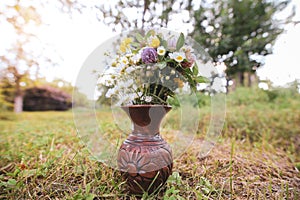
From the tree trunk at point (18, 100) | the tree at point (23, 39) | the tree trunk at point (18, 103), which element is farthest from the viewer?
the tree trunk at point (18, 103)

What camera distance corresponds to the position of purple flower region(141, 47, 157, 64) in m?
0.67

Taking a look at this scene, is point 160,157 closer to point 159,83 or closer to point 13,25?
point 159,83

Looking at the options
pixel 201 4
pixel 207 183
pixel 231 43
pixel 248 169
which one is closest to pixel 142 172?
pixel 207 183

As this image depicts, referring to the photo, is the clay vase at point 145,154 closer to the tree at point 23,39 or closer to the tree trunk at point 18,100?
the tree at point 23,39

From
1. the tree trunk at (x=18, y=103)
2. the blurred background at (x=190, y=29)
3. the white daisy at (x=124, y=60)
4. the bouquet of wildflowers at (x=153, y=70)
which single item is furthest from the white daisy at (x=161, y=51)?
the tree trunk at (x=18, y=103)

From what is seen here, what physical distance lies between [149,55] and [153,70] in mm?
71

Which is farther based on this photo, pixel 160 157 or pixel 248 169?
pixel 248 169

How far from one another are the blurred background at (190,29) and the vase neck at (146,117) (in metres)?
0.74

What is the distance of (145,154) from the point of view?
697 mm

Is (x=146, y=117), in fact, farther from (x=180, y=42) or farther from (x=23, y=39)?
(x=23, y=39)

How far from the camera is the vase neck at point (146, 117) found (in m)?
0.68

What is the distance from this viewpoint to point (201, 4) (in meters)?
2.25

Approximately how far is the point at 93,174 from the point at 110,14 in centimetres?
117

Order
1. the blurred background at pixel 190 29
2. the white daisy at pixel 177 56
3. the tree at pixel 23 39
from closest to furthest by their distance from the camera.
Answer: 1. the white daisy at pixel 177 56
2. the blurred background at pixel 190 29
3. the tree at pixel 23 39
